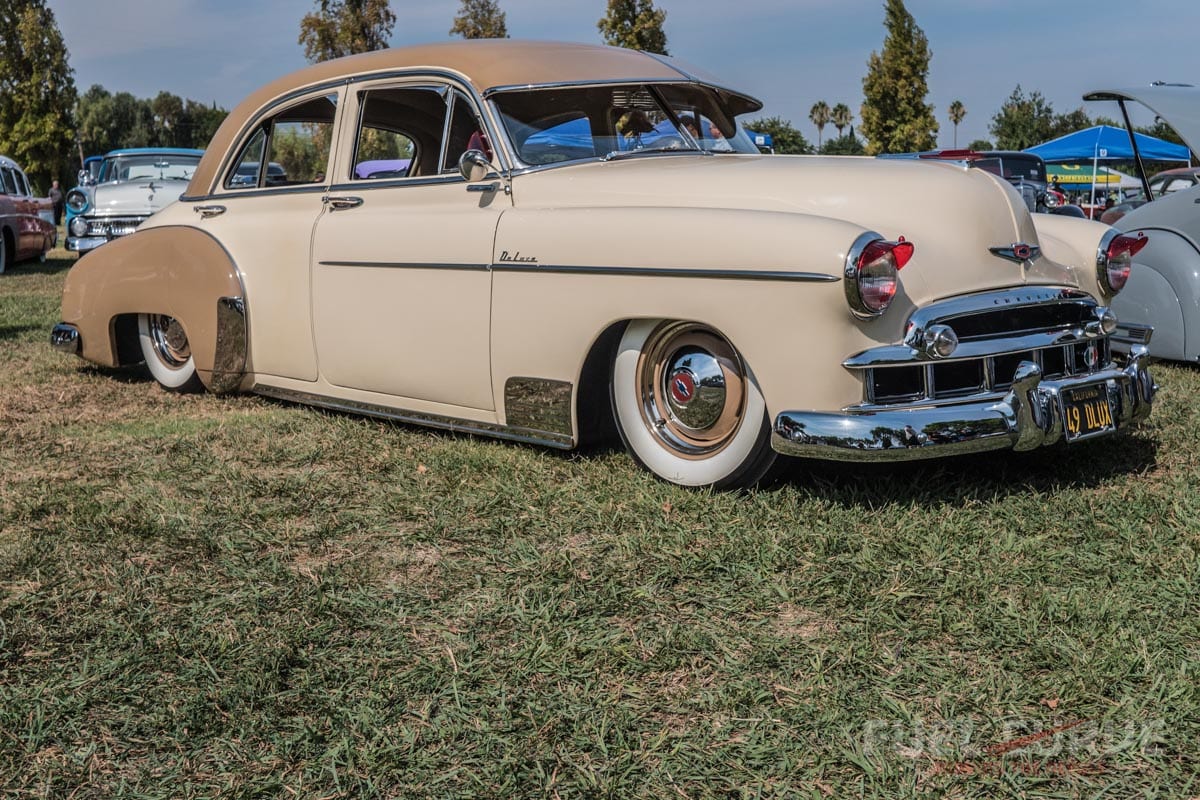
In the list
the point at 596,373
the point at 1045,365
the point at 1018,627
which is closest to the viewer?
the point at 1018,627

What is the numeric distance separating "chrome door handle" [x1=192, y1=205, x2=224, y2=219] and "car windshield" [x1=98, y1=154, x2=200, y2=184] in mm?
9603

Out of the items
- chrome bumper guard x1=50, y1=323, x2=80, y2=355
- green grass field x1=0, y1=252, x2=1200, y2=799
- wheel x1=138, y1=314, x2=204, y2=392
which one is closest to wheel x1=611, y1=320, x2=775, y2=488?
green grass field x1=0, y1=252, x2=1200, y2=799

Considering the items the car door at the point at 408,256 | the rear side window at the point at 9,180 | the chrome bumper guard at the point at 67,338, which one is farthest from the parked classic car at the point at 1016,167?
the rear side window at the point at 9,180

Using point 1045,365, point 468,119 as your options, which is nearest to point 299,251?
point 468,119

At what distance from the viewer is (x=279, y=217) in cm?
498

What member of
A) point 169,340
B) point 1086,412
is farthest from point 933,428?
point 169,340

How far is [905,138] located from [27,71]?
26240 mm

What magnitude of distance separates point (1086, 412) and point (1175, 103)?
2.91 m

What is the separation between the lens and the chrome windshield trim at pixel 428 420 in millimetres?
4008

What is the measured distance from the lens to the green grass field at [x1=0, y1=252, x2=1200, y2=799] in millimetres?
2074

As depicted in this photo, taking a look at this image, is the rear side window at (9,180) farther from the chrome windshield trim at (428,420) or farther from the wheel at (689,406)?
the wheel at (689,406)

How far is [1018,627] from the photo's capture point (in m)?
2.57

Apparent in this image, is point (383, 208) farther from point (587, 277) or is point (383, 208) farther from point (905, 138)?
point (905, 138)

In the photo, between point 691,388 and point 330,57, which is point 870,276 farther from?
point 330,57
